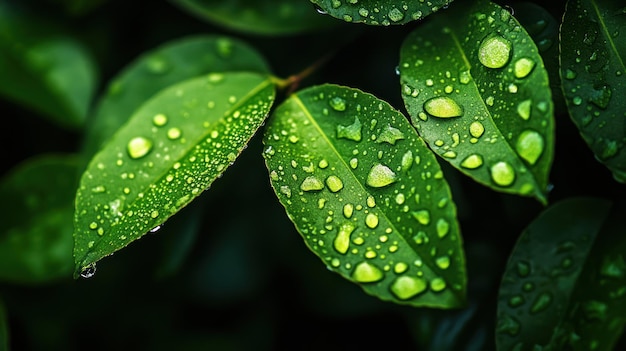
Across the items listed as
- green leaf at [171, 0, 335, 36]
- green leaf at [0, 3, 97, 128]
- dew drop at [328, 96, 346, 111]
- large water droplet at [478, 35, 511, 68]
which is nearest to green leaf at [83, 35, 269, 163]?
green leaf at [171, 0, 335, 36]

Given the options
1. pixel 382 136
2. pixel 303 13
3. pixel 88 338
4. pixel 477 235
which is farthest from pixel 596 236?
pixel 88 338

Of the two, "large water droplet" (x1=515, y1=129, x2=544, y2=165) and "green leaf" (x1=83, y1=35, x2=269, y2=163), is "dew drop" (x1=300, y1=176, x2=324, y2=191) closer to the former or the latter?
"large water droplet" (x1=515, y1=129, x2=544, y2=165)

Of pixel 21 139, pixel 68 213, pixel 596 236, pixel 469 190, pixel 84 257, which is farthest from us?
pixel 21 139

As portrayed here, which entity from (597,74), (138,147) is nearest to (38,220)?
(138,147)

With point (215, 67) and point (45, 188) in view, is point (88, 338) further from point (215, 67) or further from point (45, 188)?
point (215, 67)

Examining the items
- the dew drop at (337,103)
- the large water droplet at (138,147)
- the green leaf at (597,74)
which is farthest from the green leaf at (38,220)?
the green leaf at (597,74)
